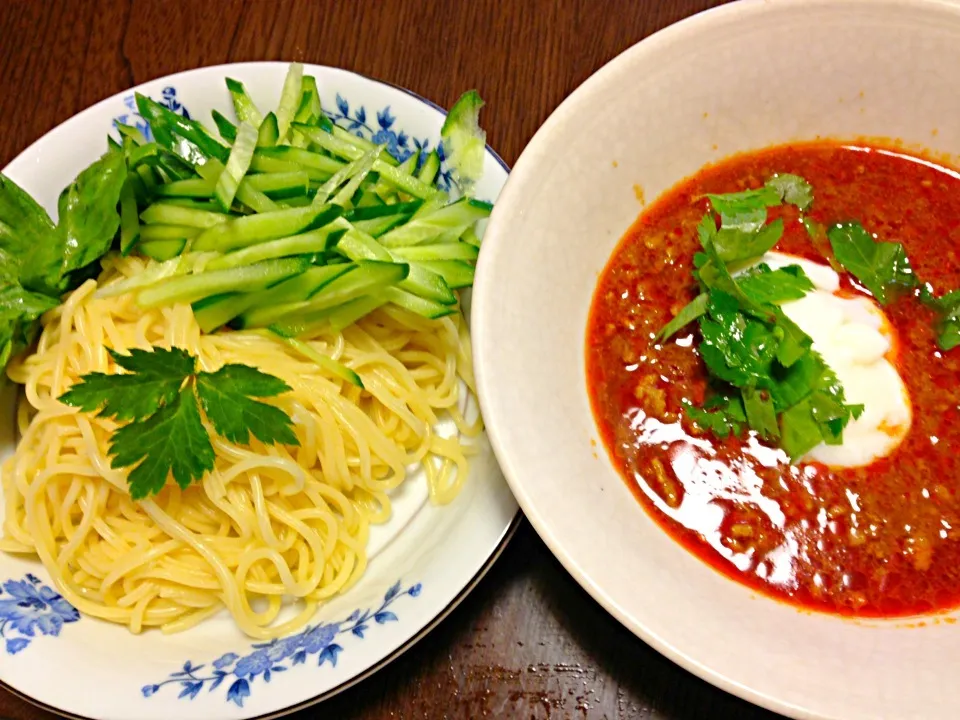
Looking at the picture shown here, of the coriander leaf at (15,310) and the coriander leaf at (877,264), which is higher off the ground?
the coriander leaf at (877,264)

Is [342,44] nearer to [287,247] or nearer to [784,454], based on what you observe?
[287,247]

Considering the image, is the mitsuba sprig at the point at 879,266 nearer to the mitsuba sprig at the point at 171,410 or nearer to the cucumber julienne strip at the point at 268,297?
the cucumber julienne strip at the point at 268,297

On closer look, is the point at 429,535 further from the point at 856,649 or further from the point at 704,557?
the point at 856,649

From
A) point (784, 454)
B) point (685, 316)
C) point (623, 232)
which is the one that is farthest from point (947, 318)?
point (623, 232)

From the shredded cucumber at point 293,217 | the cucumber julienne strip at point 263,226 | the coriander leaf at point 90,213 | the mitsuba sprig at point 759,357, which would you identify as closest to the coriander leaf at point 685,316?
the mitsuba sprig at point 759,357

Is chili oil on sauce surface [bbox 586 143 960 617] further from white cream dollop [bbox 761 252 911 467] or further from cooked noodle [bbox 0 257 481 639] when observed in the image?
cooked noodle [bbox 0 257 481 639]

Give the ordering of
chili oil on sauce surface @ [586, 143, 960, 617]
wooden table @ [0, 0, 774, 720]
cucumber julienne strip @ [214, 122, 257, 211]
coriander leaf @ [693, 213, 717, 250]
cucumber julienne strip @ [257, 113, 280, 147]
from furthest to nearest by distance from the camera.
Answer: wooden table @ [0, 0, 774, 720], cucumber julienne strip @ [257, 113, 280, 147], cucumber julienne strip @ [214, 122, 257, 211], coriander leaf @ [693, 213, 717, 250], chili oil on sauce surface @ [586, 143, 960, 617]

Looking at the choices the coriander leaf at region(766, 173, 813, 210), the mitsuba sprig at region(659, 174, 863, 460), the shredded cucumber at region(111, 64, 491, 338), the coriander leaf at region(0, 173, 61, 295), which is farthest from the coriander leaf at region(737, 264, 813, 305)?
the coriander leaf at region(0, 173, 61, 295)
